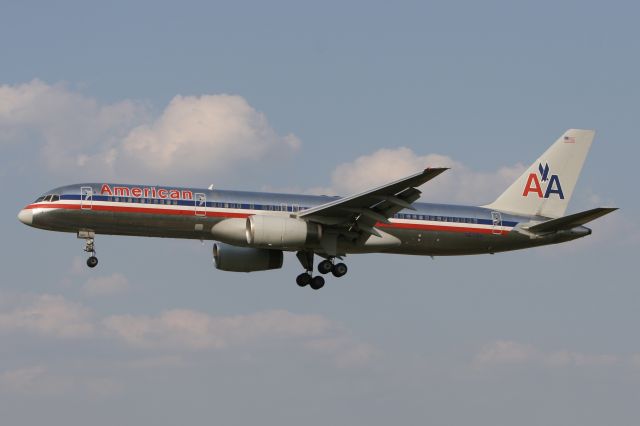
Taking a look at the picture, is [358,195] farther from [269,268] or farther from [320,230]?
[269,268]

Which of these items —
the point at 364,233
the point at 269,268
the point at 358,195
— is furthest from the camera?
the point at 269,268

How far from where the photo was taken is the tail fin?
53.7 meters

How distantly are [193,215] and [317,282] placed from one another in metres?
8.04

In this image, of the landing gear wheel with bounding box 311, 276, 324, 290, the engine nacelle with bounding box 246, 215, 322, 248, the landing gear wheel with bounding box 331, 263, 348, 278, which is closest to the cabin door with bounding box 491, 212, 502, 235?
the landing gear wheel with bounding box 331, 263, 348, 278

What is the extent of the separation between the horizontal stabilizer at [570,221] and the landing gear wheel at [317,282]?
10.0m

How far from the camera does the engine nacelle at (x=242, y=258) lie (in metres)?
52.1

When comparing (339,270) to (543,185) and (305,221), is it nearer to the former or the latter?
(305,221)

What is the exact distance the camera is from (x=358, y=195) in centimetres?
4619

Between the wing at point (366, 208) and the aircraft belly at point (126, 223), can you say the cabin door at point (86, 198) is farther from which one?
the wing at point (366, 208)

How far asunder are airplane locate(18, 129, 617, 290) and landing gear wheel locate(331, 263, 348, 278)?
46mm


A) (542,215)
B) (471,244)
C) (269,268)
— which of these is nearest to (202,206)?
(269,268)

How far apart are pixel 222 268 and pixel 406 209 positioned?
922 cm

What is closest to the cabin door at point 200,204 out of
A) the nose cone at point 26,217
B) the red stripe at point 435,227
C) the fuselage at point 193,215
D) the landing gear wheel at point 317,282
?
the fuselage at point 193,215

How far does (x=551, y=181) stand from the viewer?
55281mm
